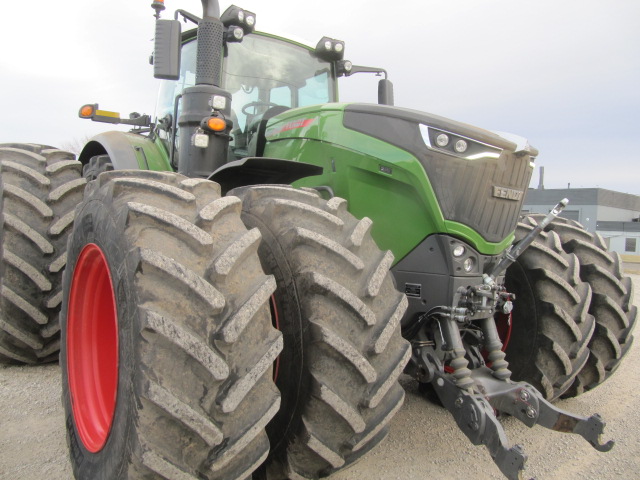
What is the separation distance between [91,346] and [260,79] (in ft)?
7.03

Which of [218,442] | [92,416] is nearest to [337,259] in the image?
[218,442]

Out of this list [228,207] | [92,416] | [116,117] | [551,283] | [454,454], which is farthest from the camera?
[116,117]

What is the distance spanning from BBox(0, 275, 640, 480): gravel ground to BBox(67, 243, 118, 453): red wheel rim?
335 millimetres

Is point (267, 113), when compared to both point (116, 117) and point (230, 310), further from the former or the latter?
point (230, 310)

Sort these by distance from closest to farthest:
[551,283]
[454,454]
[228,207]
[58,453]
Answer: [228,207] < [58,453] < [454,454] < [551,283]

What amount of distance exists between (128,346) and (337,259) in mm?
753

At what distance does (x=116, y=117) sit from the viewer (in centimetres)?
428

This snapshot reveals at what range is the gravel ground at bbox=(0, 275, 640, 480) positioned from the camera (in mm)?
2308

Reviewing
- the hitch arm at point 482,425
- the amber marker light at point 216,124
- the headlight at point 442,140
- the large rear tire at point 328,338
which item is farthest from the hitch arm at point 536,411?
the amber marker light at point 216,124

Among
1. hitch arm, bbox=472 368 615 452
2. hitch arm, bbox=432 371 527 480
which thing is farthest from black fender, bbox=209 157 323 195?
hitch arm, bbox=472 368 615 452

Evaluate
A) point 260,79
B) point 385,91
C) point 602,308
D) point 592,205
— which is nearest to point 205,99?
point 260,79

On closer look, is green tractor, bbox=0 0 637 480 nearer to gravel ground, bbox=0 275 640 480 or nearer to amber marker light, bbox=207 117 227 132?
amber marker light, bbox=207 117 227 132

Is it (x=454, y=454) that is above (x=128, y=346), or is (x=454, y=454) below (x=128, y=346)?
below

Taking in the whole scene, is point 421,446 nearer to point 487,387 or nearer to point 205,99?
point 487,387
